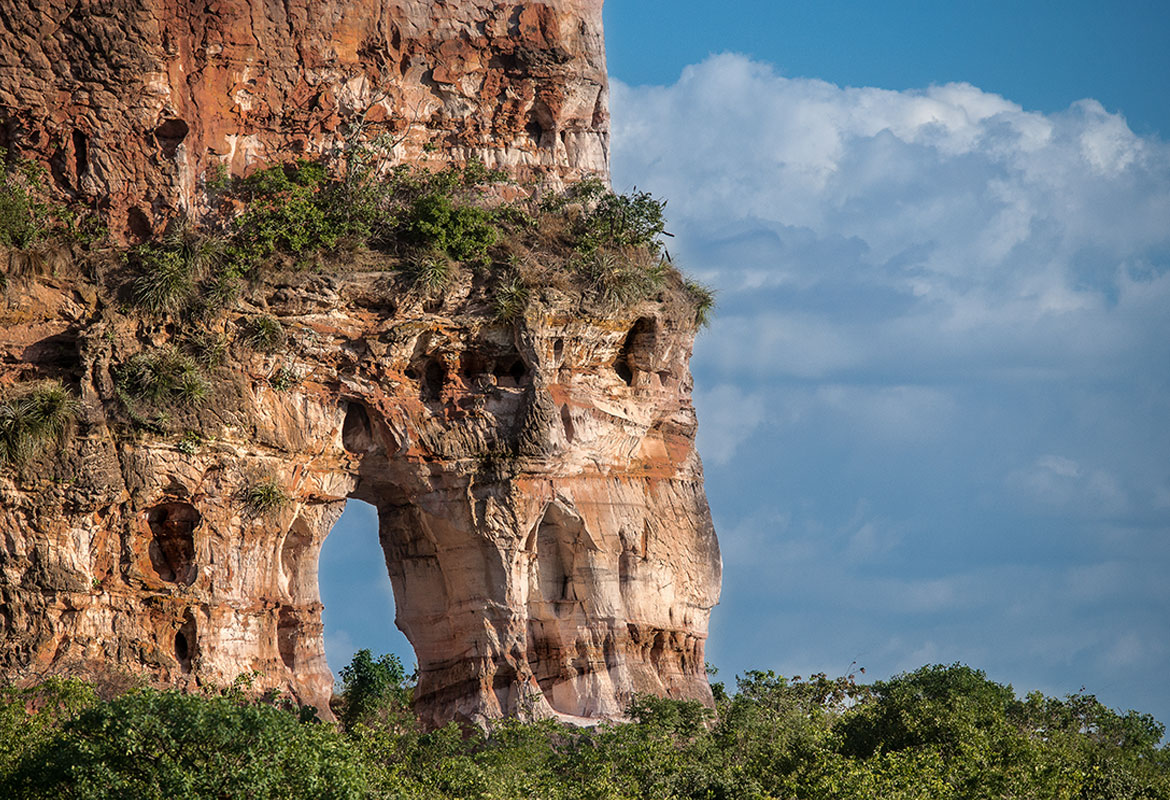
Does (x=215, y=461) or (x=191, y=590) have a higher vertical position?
(x=215, y=461)

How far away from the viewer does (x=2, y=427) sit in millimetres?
37750

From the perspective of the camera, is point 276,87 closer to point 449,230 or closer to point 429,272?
point 449,230

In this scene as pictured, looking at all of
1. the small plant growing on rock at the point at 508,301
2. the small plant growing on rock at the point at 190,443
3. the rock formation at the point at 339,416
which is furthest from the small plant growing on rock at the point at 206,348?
the small plant growing on rock at the point at 508,301

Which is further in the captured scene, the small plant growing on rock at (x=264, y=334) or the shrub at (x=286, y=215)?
the shrub at (x=286, y=215)

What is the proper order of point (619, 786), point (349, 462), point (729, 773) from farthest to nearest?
point (349, 462)
point (729, 773)
point (619, 786)

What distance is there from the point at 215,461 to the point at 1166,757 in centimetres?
2024

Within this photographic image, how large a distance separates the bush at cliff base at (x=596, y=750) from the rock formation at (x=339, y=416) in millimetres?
1969

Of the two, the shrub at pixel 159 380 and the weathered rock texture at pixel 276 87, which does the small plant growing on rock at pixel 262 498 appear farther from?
the weathered rock texture at pixel 276 87

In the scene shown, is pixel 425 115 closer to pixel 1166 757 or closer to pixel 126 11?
pixel 126 11

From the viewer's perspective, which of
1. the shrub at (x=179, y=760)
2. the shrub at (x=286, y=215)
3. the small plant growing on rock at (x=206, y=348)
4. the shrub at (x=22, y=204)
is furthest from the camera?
the shrub at (x=286, y=215)

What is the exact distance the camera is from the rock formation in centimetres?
3875

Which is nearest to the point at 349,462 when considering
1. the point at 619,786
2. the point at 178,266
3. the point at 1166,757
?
the point at 178,266

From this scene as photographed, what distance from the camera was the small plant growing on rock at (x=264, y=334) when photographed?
40.8 metres

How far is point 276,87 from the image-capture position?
4359 centimetres
